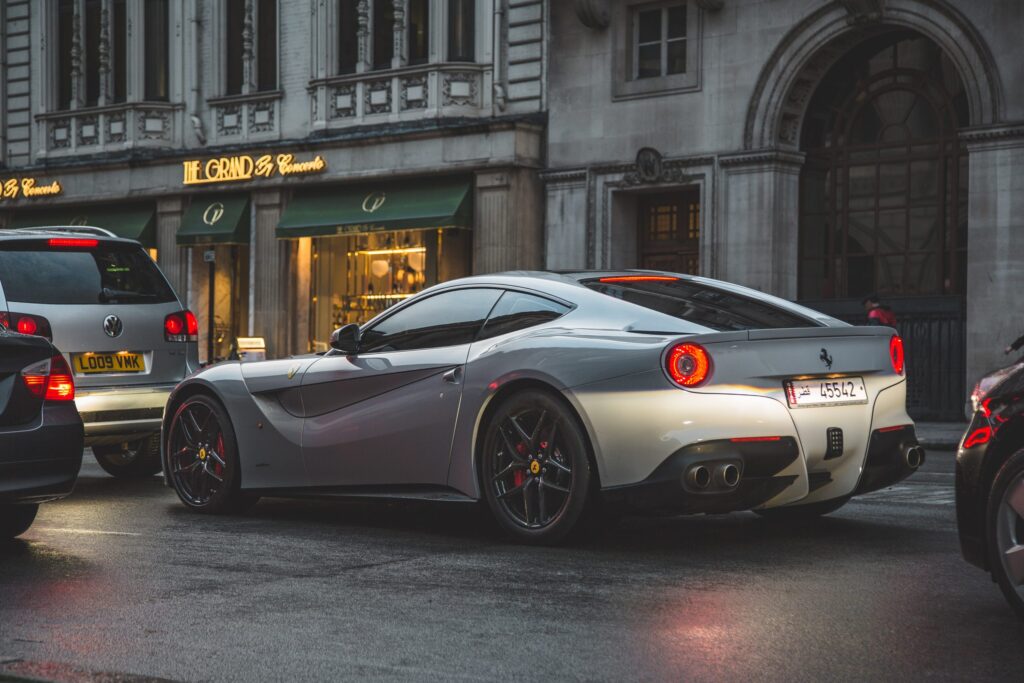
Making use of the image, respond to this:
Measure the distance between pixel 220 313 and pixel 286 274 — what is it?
2201 millimetres

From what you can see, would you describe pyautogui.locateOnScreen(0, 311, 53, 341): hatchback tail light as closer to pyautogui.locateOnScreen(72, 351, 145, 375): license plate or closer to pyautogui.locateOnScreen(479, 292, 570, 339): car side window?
pyautogui.locateOnScreen(72, 351, 145, 375): license plate

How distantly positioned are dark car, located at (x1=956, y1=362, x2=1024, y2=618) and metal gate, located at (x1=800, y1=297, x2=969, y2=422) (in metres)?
14.9

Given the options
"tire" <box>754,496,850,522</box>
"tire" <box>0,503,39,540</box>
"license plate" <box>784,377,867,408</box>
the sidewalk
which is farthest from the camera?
the sidewalk

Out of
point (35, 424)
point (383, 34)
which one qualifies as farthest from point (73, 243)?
point (383, 34)

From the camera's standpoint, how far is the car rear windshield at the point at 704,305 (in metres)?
7.01

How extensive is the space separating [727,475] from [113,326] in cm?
544

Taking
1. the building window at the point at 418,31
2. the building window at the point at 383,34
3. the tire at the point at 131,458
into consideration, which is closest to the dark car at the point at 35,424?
the tire at the point at 131,458

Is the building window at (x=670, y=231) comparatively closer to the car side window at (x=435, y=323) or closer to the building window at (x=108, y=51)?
the building window at (x=108, y=51)

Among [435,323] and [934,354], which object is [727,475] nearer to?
[435,323]

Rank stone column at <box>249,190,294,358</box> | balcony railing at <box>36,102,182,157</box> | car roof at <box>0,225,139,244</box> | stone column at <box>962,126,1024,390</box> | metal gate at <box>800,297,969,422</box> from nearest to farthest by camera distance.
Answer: car roof at <box>0,225,139,244</box>, stone column at <box>962,126,1024,390</box>, metal gate at <box>800,297,969,422</box>, stone column at <box>249,190,294,358</box>, balcony railing at <box>36,102,182,157</box>

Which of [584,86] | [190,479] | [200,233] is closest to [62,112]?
[200,233]

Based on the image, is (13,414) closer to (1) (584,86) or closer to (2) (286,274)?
(1) (584,86)

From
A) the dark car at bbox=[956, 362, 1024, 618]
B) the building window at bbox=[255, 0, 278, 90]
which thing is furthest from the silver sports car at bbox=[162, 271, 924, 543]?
the building window at bbox=[255, 0, 278, 90]

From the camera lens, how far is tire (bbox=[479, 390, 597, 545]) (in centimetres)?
687
